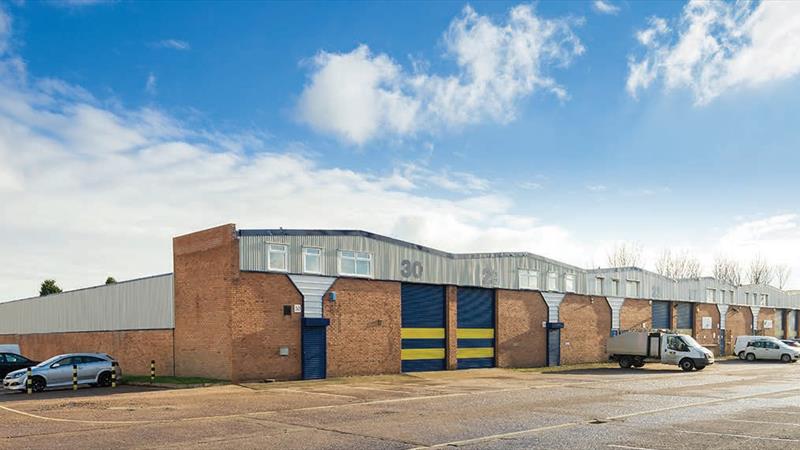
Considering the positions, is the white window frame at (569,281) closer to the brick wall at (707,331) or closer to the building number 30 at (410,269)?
the building number 30 at (410,269)

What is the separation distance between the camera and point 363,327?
3353 cm

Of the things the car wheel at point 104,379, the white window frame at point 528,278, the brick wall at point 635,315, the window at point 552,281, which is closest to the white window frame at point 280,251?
the car wheel at point 104,379

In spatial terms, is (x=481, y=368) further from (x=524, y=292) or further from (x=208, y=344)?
(x=208, y=344)

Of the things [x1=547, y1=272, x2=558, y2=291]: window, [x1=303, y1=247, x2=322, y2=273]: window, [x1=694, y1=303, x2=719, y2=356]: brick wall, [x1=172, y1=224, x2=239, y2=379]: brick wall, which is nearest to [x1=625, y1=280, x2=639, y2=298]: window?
[x1=547, y1=272, x2=558, y2=291]: window

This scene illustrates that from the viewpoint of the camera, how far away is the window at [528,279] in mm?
42344

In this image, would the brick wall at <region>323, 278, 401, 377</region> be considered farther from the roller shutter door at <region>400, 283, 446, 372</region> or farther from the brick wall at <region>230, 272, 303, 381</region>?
the brick wall at <region>230, 272, 303, 381</region>

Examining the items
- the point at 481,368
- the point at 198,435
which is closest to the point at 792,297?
the point at 481,368

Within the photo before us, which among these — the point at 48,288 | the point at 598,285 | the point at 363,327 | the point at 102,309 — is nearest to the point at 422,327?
the point at 363,327

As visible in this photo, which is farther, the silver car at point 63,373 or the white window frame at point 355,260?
the white window frame at point 355,260

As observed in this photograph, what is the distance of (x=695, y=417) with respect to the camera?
18250 millimetres

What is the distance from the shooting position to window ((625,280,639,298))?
51.2 meters

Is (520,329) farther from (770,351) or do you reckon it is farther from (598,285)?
(770,351)

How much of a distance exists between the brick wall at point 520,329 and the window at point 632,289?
10.2 m

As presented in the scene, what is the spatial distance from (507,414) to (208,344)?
1611cm
